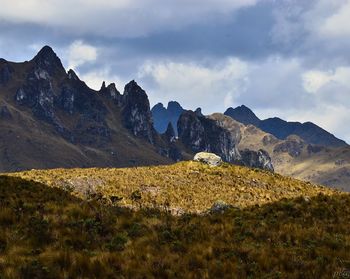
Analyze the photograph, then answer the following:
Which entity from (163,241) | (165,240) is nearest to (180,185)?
(165,240)

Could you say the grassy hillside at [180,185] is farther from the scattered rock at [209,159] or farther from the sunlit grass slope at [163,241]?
the sunlit grass slope at [163,241]

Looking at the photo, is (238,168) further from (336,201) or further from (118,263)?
(118,263)

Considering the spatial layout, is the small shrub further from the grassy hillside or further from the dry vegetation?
the grassy hillside

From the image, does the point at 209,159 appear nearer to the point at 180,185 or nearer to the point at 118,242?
the point at 180,185

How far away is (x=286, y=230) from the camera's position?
19047 mm

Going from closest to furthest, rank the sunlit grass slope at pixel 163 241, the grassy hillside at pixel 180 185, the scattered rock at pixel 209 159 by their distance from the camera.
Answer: the sunlit grass slope at pixel 163 241 < the grassy hillside at pixel 180 185 < the scattered rock at pixel 209 159

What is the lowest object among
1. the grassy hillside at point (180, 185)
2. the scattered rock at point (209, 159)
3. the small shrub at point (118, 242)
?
the small shrub at point (118, 242)

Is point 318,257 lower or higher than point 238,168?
lower

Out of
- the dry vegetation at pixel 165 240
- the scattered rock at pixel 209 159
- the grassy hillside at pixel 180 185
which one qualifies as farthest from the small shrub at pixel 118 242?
the scattered rock at pixel 209 159

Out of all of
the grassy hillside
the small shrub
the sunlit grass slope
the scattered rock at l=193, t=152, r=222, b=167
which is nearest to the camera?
the sunlit grass slope

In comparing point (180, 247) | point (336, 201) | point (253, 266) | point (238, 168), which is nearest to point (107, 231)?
point (180, 247)

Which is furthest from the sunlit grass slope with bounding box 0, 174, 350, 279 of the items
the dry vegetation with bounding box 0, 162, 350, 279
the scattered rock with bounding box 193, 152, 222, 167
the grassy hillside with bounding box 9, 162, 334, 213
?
the scattered rock with bounding box 193, 152, 222, 167

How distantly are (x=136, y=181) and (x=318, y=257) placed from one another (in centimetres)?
3412

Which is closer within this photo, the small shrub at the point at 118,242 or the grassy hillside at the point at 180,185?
the small shrub at the point at 118,242
